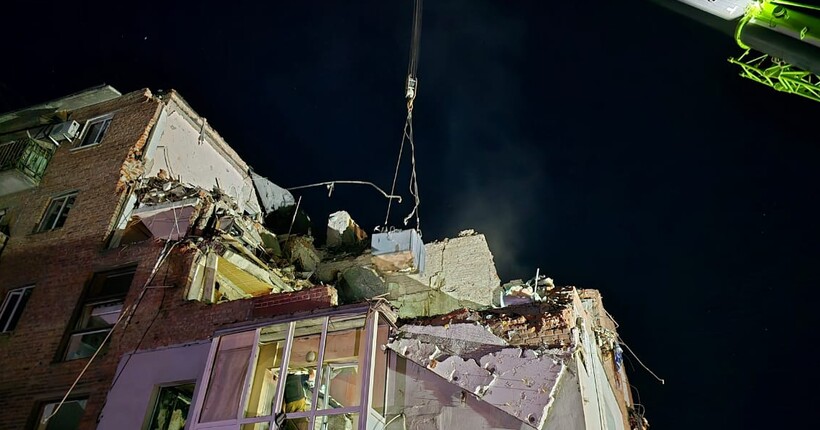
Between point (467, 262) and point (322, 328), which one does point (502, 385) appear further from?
point (467, 262)

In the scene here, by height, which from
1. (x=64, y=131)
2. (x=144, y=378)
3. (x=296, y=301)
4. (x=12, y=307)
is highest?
(x=64, y=131)

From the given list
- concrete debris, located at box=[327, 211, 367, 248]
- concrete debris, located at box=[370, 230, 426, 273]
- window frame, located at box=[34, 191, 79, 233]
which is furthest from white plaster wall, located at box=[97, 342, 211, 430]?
concrete debris, located at box=[327, 211, 367, 248]

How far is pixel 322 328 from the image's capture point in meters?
8.84

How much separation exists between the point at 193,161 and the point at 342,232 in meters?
6.65

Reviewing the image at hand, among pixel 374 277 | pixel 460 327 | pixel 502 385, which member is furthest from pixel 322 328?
pixel 374 277

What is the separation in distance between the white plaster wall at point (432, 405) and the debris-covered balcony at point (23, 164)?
45.9ft

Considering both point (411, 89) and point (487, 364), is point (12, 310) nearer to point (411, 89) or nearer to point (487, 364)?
point (411, 89)

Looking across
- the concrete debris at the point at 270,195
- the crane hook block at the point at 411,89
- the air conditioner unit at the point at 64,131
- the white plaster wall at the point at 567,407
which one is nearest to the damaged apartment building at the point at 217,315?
the white plaster wall at the point at 567,407

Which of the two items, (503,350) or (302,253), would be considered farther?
(302,253)

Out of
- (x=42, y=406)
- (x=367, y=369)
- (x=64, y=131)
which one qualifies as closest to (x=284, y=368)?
(x=367, y=369)

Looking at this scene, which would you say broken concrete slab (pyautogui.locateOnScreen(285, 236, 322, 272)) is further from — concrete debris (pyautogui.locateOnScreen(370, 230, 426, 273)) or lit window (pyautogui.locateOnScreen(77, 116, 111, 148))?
concrete debris (pyautogui.locateOnScreen(370, 230, 426, 273))

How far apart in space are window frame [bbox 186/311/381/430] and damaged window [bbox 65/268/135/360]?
4266 millimetres

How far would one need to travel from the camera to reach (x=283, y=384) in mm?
8469

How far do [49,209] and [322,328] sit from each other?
11.5m
